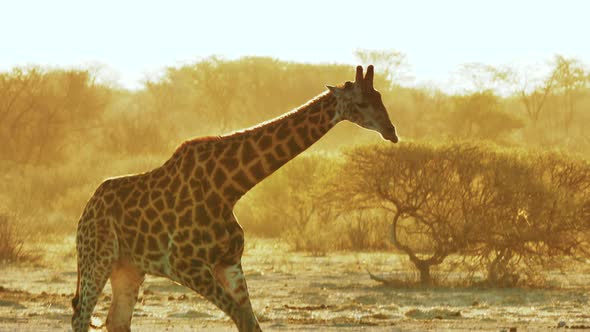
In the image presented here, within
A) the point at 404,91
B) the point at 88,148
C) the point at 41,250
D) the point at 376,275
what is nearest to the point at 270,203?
the point at 41,250

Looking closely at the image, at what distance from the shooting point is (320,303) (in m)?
16.2

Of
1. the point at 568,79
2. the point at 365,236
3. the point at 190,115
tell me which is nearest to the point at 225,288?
the point at 365,236

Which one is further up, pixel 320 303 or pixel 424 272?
pixel 424 272

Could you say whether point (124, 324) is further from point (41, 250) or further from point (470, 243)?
point (41, 250)

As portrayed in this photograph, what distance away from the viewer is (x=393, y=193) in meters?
18.3

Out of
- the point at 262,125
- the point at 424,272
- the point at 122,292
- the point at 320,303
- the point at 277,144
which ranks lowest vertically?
the point at 320,303

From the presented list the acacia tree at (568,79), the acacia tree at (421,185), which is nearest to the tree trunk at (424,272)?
the acacia tree at (421,185)

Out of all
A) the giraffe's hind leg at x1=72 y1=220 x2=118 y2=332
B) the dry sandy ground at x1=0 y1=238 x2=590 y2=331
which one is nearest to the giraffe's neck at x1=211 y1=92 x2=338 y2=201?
the giraffe's hind leg at x1=72 y1=220 x2=118 y2=332

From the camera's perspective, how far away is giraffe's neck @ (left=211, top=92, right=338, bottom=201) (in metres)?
9.12

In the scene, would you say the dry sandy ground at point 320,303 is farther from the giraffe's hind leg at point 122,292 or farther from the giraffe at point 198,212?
the giraffe at point 198,212

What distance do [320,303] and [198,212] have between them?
23.8ft

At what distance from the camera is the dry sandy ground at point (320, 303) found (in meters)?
13.6

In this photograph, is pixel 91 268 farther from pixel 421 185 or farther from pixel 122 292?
pixel 421 185

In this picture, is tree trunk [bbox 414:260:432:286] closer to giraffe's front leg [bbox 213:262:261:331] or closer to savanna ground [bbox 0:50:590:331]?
savanna ground [bbox 0:50:590:331]
